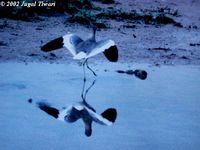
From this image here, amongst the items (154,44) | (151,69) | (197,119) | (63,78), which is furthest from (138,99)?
(154,44)

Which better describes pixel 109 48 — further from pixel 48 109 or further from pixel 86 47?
pixel 48 109

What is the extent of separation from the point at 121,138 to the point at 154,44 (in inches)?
198

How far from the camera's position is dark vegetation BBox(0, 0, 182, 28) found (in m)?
10.8

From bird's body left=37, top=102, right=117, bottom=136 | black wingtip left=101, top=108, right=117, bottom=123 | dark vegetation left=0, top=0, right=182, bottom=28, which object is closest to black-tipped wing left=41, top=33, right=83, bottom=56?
bird's body left=37, top=102, right=117, bottom=136

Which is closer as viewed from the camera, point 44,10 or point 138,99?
point 138,99

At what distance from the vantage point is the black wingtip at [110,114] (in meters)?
5.21

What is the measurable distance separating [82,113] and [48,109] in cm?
38

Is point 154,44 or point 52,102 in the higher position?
point 52,102

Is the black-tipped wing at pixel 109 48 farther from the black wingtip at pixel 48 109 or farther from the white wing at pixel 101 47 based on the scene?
the black wingtip at pixel 48 109

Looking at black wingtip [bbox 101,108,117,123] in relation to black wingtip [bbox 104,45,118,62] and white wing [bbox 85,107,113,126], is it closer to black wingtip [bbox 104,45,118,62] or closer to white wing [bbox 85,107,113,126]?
white wing [bbox 85,107,113,126]

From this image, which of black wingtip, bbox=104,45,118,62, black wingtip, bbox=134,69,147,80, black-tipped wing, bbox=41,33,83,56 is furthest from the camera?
black wingtip, bbox=134,69,147,80

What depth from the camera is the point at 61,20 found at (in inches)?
436

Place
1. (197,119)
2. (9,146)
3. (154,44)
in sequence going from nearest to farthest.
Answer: (9,146)
(197,119)
(154,44)

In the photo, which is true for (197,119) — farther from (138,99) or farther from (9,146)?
(9,146)
